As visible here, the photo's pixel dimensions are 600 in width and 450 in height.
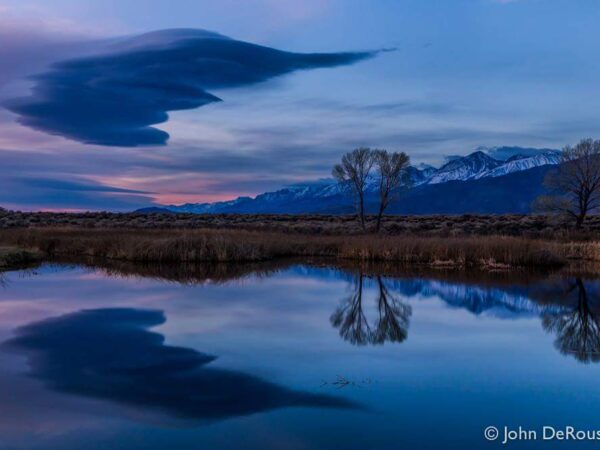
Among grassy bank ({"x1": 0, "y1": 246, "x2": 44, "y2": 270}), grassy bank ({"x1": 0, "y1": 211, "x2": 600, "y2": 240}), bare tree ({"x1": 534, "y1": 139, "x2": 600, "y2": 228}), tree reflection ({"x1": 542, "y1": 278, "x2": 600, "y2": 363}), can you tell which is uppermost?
bare tree ({"x1": 534, "y1": 139, "x2": 600, "y2": 228})

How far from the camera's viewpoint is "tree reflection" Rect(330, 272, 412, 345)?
12.8 metres

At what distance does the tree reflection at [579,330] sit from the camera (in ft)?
38.3

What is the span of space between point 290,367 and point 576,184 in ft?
145

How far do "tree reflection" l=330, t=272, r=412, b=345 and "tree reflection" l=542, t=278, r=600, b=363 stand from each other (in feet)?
10.9

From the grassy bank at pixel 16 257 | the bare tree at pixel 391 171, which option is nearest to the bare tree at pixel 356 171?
the bare tree at pixel 391 171

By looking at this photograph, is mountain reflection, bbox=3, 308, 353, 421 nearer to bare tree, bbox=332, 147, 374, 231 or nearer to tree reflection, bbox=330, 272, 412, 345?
tree reflection, bbox=330, 272, 412, 345

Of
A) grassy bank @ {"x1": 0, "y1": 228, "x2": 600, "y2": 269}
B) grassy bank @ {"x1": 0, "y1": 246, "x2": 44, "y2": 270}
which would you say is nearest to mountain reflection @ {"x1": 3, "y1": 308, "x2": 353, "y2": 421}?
grassy bank @ {"x1": 0, "y1": 228, "x2": 600, "y2": 269}

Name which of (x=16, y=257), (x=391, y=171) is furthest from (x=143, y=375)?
(x=391, y=171)

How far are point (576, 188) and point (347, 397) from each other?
45.3 meters

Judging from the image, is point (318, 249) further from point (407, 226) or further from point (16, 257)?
point (407, 226)

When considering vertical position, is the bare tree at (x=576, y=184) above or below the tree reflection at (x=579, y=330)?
above

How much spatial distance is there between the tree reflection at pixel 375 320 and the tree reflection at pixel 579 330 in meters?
3.31

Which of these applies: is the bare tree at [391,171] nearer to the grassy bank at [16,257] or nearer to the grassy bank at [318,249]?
the grassy bank at [318,249]

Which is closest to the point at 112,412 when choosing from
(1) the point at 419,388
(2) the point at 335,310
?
(1) the point at 419,388
